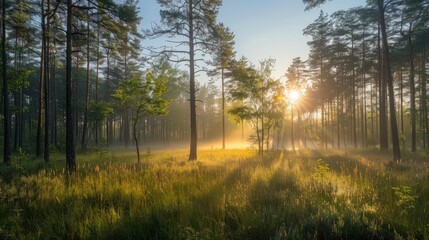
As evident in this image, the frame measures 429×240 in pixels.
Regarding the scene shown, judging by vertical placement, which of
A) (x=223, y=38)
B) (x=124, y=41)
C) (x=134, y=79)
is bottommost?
(x=134, y=79)

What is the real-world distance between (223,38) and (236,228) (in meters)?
14.0

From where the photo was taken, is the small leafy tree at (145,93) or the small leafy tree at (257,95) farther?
the small leafy tree at (257,95)

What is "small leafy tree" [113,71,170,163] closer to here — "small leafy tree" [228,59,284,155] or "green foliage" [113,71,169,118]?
"green foliage" [113,71,169,118]

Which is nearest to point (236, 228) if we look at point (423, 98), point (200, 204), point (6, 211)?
point (200, 204)

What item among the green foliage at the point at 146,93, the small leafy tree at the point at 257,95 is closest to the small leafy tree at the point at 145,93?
the green foliage at the point at 146,93

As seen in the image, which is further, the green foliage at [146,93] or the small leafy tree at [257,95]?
the small leafy tree at [257,95]

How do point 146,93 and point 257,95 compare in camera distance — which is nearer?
point 146,93

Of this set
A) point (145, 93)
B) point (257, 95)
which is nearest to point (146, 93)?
point (145, 93)

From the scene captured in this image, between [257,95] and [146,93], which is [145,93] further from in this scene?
[257,95]

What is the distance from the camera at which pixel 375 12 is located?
19.3 m

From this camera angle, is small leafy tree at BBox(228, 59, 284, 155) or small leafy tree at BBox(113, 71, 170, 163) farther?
small leafy tree at BBox(228, 59, 284, 155)

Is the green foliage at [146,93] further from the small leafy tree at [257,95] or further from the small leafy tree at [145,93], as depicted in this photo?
the small leafy tree at [257,95]

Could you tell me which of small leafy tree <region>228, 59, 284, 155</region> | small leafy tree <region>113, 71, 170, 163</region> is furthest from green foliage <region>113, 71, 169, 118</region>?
small leafy tree <region>228, 59, 284, 155</region>

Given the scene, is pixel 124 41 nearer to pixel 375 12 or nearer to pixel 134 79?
pixel 134 79
